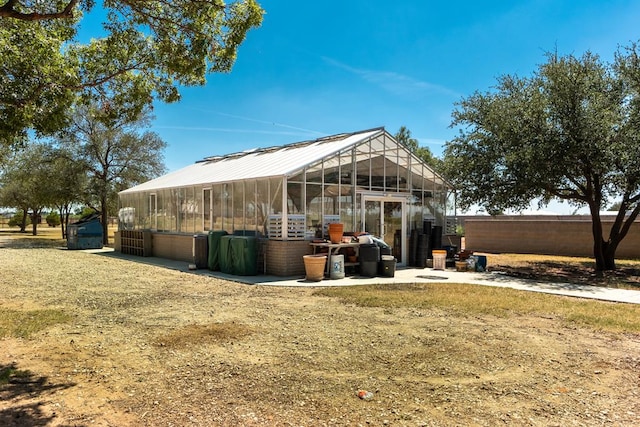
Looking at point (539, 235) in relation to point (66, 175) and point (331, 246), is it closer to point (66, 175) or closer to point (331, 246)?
point (331, 246)

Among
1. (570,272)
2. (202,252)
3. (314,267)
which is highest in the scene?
(202,252)

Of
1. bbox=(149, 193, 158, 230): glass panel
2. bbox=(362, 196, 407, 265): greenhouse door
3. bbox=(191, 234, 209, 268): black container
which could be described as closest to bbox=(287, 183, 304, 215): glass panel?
bbox=(362, 196, 407, 265): greenhouse door

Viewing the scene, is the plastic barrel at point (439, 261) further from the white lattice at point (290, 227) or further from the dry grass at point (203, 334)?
the dry grass at point (203, 334)

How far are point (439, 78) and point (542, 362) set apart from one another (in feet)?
51.5

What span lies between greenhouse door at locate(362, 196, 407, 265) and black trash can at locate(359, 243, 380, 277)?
181cm

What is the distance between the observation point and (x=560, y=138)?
1323 centimetres


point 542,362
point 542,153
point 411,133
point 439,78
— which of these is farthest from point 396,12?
point 411,133

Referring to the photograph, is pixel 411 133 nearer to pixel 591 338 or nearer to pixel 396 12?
pixel 396 12

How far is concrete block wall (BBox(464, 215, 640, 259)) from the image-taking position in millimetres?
20625

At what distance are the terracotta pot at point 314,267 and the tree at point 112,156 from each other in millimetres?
18845

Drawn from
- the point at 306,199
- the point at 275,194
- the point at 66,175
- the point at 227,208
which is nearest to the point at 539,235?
the point at 306,199

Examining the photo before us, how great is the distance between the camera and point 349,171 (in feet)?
46.9

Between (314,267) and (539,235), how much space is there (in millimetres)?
15496

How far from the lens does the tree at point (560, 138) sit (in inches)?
506
